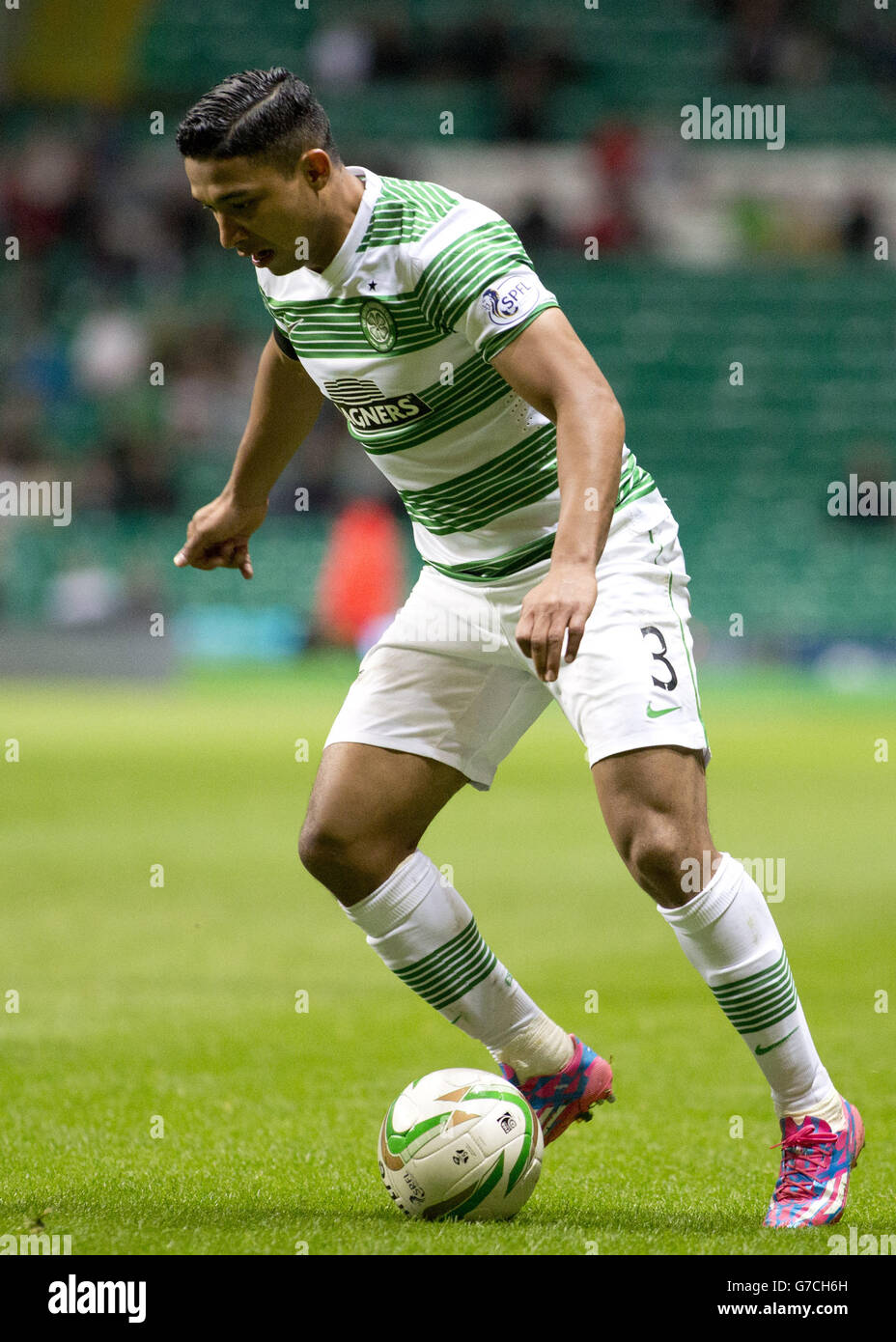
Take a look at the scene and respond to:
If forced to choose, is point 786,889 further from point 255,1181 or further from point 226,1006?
point 255,1181

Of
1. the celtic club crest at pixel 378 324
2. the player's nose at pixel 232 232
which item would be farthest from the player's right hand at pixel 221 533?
the player's nose at pixel 232 232

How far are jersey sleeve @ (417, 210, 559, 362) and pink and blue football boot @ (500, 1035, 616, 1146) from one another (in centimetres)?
163

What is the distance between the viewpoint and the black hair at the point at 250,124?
11.5ft

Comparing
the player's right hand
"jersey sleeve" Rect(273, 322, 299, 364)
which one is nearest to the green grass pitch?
the player's right hand

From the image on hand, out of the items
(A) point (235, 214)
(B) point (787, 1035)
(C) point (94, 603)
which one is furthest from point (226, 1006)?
(C) point (94, 603)

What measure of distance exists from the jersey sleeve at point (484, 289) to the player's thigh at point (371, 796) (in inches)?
36.4

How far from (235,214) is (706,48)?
2360 centimetres

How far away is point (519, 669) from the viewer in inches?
158

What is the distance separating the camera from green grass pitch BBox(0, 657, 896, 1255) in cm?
365

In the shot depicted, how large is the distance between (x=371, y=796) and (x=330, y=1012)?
233cm

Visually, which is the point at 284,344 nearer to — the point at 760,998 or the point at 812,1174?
the point at 760,998

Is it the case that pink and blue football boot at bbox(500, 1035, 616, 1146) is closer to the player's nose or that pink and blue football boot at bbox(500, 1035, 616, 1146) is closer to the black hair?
the player's nose

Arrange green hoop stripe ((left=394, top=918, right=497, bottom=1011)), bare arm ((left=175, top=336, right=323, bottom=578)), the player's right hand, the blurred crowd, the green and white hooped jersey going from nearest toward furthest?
the green and white hooped jersey < green hoop stripe ((left=394, top=918, right=497, bottom=1011)) < bare arm ((left=175, top=336, right=323, bottom=578)) < the player's right hand < the blurred crowd

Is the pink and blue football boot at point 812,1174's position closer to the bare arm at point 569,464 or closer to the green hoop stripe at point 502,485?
the bare arm at point 569,464
